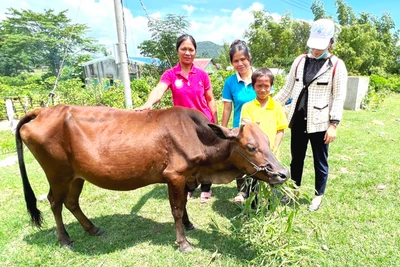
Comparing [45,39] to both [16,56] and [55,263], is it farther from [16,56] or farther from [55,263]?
[55,263]

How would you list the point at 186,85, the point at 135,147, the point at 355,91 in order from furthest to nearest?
1. the point at 355,91
2. the point at 186,85
3. the point at 135,147

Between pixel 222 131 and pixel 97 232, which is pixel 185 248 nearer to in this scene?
pixel 97 232

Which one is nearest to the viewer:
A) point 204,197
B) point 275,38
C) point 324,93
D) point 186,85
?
point 324,93

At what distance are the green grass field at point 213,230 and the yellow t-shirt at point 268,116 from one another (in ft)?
2.38

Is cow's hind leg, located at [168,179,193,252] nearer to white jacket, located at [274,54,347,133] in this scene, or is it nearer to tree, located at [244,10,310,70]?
white jacket, located at [274,54,347,133]

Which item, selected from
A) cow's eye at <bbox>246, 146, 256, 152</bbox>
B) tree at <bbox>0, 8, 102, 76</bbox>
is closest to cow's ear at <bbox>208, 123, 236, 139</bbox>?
cow's eye at <bbox>246, 146, 256, 152</bbox>

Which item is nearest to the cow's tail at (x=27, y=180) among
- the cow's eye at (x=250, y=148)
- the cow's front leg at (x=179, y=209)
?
the cow's front leg at (x=179, y=209)

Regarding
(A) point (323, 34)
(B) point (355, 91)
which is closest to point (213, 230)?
(A) point (323, 34)

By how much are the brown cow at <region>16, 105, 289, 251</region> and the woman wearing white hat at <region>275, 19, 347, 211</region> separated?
3.50 ft

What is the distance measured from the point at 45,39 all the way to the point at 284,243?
1550 inches

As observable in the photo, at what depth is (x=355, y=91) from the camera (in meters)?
11.3

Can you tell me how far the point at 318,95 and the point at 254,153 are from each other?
1.26 metres

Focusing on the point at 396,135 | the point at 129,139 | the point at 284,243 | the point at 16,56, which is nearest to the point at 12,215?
the point at 129,139

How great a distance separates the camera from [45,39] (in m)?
34.8
